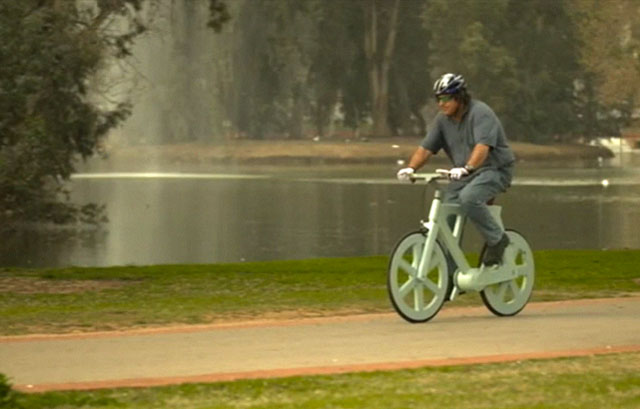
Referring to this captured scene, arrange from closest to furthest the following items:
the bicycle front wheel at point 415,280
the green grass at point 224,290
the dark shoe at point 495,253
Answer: the bicycle front wheel at point 415,280 < the dark shoe at point 495,253 < the green grass at point 224,290

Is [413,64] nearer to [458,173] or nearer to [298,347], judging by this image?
[458,173]

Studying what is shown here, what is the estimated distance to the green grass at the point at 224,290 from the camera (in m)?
13.8

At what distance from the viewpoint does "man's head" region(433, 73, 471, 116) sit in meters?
12.5

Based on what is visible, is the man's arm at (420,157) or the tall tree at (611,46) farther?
the tall tree at (611,46)

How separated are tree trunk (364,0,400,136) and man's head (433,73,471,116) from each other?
71.6m

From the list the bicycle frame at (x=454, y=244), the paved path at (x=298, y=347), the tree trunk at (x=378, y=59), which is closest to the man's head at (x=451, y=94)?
the bicycle frame at (x=454, y=244)

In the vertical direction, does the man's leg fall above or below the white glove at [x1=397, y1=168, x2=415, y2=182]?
below

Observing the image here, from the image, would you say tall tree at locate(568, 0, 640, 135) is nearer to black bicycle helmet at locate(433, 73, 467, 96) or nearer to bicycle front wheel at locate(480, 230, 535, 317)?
bicycle front wheel at locate(480, 230, 535, 317)

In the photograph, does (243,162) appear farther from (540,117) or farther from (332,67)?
(540,117)

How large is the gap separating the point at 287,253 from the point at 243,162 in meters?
56.9

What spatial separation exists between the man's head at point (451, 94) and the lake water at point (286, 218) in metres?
3.32

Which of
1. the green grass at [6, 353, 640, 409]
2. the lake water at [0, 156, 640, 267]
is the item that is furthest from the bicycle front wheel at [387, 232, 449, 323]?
the lake water at [0, 156, 640, 267]

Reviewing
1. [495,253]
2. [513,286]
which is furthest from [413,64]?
[495,253]

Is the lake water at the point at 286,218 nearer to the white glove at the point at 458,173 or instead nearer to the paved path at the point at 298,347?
the white glove at the point at 458,173
